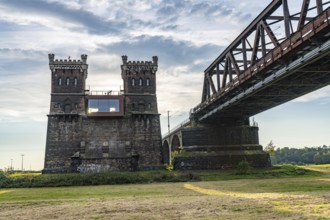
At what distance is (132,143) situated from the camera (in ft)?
192

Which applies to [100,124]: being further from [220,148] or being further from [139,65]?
[220,148]

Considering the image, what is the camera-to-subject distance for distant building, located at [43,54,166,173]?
55969 millimetres

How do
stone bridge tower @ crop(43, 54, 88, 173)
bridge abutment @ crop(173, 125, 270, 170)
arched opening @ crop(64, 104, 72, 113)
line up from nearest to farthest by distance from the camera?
bridge abutment @ crop(173, 125, 270, 170) < stone bridge tower @ crop(43, 54, 88, 173) < arched opening @ crop(64, 104, 72, 113)

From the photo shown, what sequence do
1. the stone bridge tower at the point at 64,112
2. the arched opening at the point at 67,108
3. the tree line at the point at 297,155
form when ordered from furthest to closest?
the tree line at the point at 297,155
the arched opening at the point at 67,108
the stone bridge tower at the point at 64,112

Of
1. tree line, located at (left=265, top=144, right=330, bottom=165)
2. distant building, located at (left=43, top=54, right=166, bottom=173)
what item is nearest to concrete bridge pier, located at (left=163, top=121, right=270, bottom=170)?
distant building, located at (left=43, top=54, right=166, bottom=173)

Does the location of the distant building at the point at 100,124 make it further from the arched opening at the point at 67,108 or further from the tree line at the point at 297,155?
the tree line at the point at 297,155

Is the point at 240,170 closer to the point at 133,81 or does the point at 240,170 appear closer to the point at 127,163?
the point at 127,163

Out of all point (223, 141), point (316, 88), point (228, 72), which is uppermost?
point (228, 72)

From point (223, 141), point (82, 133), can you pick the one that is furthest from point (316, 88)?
point (82, 133)

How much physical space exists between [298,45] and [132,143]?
129 feet

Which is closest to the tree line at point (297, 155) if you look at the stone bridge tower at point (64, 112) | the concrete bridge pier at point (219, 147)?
the concrete bridge pier at point (219, 147)

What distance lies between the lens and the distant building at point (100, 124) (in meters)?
56.0

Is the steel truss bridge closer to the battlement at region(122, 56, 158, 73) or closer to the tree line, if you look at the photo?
the battlement at region(122, 56, 158, 73)

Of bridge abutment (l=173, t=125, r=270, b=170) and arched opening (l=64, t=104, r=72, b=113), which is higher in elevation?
arched opening (l=64, t=104, r=72, b=113)
